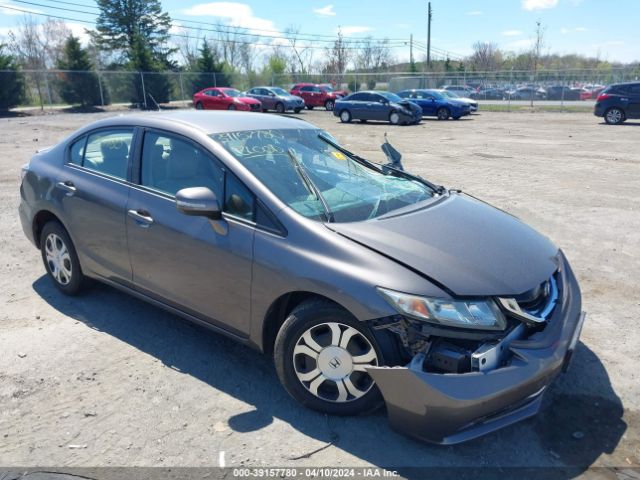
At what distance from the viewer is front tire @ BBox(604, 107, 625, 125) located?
22.6 m

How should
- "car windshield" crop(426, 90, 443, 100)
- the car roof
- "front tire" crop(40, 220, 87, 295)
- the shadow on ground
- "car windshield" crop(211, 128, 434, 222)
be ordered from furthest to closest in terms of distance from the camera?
"car windshield" crop(426, 90, 443, 100), "front tire" crop(40, 220, 87, 295), the car roof, "car windshield" crop(211, 128, 434, 222), the shadow on ground

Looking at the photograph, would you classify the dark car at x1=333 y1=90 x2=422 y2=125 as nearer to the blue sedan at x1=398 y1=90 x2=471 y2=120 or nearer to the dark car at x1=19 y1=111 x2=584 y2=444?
the blue sedan at x1=398 y1=90 x2=471 y2=120

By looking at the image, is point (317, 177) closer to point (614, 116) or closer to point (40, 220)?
point (40, 220)

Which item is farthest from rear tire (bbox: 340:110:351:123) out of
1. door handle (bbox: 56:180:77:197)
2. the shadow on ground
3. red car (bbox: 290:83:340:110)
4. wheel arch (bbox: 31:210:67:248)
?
the shadow on ground

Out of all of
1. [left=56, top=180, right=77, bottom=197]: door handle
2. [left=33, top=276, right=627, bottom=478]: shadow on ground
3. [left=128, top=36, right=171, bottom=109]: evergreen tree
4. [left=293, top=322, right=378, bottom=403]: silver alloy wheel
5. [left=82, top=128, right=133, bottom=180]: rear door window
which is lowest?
[left=33, top=276, right=627, bottom=478]: shadow on ground

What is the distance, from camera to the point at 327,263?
9.47 ft

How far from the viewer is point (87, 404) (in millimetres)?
3246

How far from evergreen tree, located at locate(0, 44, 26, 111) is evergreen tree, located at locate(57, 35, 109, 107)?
3.02m

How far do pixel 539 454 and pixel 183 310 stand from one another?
238 centimetres

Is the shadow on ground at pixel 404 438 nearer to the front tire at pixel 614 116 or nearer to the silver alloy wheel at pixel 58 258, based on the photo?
the silver alloy wheel at pixel 58 258

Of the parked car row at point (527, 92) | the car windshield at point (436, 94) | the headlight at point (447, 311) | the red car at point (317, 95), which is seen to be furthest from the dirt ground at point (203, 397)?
the parked car row at point (527, 92)

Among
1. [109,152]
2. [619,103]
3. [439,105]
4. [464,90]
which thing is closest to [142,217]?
[109,152]

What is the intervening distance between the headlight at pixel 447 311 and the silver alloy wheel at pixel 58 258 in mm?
3171

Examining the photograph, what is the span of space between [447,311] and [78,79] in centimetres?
4020
